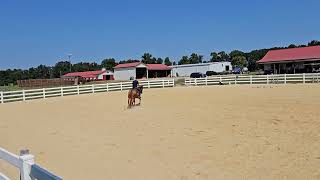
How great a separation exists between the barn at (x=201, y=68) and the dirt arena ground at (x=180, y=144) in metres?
68.8

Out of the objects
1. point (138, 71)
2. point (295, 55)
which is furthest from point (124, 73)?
point (295, 55)

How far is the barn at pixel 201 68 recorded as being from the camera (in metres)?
85.9

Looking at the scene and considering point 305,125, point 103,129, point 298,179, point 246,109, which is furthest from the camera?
point 246,109

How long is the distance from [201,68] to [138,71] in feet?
49.3

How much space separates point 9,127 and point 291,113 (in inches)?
427

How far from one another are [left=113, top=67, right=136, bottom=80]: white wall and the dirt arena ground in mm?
60410

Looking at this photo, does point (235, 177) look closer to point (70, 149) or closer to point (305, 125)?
point (70, 149)

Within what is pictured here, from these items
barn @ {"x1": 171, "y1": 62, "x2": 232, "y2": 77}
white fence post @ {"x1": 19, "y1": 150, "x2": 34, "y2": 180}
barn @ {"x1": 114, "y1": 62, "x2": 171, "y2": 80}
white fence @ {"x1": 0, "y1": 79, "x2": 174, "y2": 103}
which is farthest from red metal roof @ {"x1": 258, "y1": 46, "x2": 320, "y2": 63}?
white fence post @ {"x1": 19, "y1": 150, "x2": 34, "y2": 180}

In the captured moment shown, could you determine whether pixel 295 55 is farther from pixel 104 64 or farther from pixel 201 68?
pixel 104 64

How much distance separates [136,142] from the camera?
440 inches

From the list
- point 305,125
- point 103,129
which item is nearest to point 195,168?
point 305,125

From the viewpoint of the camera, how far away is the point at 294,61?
176 feet

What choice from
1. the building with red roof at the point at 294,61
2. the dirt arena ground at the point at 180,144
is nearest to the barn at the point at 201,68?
the building with red roof at the point at 294,61

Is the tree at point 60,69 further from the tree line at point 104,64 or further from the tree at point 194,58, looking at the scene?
the tree at point 194,58
